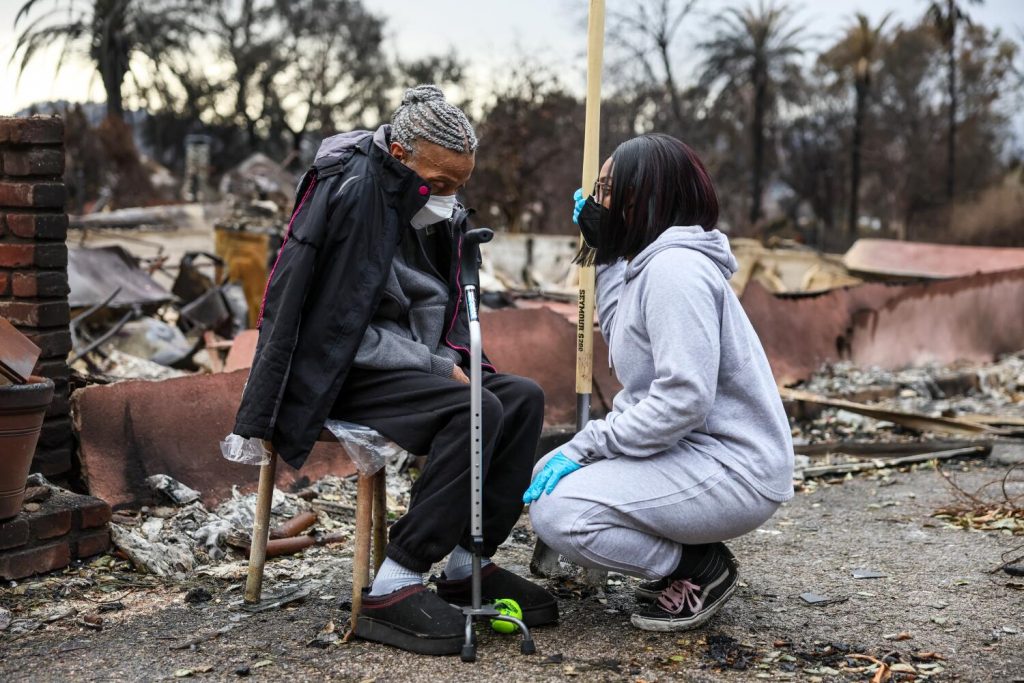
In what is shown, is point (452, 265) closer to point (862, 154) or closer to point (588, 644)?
point (588, 644)

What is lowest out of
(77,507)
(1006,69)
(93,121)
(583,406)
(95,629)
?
(95,629)

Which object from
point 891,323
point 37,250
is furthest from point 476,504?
point 891,323

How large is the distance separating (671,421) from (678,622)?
2.25 ft

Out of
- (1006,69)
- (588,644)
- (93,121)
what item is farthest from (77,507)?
(1006,69)

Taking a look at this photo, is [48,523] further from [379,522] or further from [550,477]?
[550,477]

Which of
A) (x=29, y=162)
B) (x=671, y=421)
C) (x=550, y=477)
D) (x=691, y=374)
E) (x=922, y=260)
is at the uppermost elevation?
(x=29, y=162)

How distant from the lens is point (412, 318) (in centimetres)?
335

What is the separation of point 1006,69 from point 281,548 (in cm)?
4022

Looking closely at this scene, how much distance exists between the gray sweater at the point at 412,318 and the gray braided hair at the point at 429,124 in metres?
0.30

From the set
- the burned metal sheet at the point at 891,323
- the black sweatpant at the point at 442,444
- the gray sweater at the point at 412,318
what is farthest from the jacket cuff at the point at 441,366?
the burned metal sheet at the point at 891,323

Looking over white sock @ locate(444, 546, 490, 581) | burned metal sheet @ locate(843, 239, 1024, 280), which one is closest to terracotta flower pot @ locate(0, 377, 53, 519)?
white sock @ locate(444, 546, 490, 581)

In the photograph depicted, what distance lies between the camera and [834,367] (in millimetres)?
8578

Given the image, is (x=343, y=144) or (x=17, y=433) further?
(x=17, y=433)

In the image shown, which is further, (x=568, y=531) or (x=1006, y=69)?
(x=1006, y=69)
